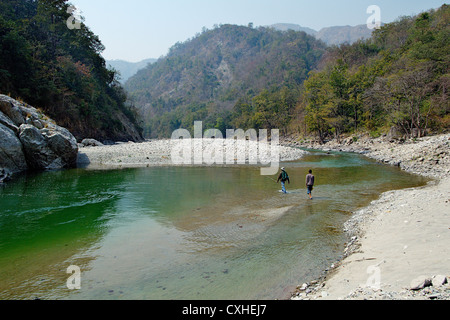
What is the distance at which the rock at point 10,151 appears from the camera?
19844mm

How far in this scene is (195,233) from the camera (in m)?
9.32

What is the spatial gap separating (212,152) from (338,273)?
1066 inches

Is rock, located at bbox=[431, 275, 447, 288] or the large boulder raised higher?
the large boulder

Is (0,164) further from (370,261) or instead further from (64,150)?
(370,261)

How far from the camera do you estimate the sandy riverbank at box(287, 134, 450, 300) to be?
15.6ft

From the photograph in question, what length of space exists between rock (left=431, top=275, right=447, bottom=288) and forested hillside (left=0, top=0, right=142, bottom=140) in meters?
34.5

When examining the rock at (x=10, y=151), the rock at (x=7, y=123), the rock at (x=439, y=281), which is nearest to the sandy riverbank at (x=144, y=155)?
the rock at (x=10, y=151)

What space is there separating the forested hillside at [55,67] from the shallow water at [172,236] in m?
20.7

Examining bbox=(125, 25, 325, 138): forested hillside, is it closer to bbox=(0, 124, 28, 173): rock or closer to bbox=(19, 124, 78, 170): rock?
bbox=(19, 124, 78, 170): rock

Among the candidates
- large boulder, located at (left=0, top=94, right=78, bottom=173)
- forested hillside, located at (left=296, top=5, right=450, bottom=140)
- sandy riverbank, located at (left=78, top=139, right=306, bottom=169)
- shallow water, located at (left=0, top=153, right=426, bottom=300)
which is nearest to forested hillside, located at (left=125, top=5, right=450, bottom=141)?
forested hillside, located at (left=296, top=5, right=450, bottom=140)

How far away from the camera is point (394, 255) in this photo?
6383mm

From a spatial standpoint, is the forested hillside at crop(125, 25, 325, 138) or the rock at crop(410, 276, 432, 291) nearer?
the rock at crop(410, 276, 432, 291)

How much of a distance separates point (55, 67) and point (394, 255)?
152 feet

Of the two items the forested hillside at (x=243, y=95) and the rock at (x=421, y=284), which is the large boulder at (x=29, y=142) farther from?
the forested hillside at (x=243, y=95)
